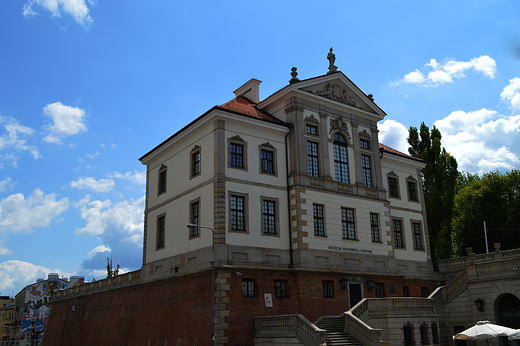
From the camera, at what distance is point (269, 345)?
25516 millimetres

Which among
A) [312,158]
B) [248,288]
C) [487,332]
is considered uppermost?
[312,158]

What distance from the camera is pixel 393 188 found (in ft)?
128

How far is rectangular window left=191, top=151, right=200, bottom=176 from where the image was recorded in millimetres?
31109

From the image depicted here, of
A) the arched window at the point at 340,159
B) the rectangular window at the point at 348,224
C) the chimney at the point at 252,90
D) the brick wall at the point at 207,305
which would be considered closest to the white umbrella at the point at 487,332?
the brick wall at the point at 207,305

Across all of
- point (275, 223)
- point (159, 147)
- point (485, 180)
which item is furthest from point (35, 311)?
point (485, 180)

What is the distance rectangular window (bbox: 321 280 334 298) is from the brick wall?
0.72 ft

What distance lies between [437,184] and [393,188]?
12437 mm

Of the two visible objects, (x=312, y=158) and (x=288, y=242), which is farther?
(x=312, y=158)

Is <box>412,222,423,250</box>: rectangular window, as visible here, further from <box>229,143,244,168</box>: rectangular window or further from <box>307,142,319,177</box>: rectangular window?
<box>229,143,244,168</box>: rectangular window

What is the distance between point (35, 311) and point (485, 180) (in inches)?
2962

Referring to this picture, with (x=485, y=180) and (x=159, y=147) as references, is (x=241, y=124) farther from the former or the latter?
(x=485, y=180)

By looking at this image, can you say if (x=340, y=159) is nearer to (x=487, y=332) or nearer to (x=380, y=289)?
(x=380, y=289)

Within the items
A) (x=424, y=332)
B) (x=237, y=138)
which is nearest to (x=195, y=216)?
(x=237, y=138)

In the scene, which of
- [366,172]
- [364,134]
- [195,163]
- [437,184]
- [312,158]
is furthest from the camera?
[437,184]
